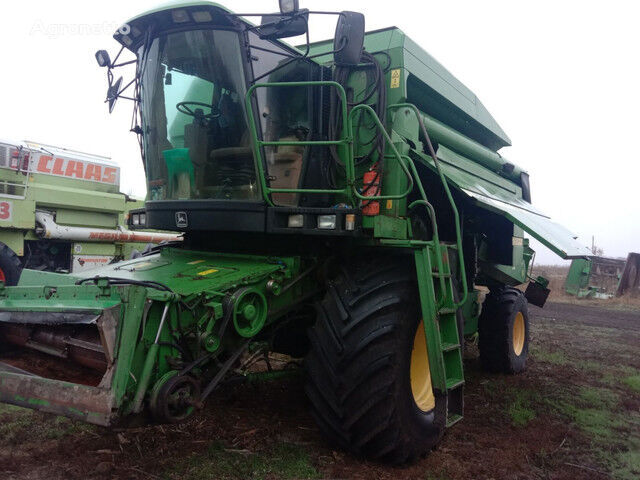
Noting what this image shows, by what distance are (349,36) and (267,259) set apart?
152 centimetres

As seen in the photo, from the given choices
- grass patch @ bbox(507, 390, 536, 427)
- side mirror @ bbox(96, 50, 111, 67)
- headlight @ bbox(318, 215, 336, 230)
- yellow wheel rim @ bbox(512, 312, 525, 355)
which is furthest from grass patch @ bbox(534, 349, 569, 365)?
side mirror @ bbox(96, 50, 111, 67)

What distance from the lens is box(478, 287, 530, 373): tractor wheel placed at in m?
5.90

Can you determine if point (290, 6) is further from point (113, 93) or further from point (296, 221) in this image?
point (113, 93)

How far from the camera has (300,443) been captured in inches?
136

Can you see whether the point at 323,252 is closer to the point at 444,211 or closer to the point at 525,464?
the point at 444,211

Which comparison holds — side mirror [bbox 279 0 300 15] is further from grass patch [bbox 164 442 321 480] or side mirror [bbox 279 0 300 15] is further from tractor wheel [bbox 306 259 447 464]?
grass patch [bbox 164 442 321 480]

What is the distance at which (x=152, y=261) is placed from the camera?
385 cm

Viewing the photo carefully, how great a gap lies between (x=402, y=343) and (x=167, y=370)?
144cm

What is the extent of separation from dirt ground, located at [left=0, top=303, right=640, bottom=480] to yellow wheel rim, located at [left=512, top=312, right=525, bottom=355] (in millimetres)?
1022

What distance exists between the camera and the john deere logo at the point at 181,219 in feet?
11.6

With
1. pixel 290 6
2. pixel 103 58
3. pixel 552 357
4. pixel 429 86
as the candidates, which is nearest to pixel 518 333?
pixel 552 357

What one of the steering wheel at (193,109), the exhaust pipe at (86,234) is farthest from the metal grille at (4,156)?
the steering wheel at (193,109)

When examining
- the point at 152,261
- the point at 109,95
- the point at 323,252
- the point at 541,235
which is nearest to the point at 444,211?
the point at 541,235

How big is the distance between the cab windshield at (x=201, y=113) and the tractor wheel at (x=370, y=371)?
973 millimetres
